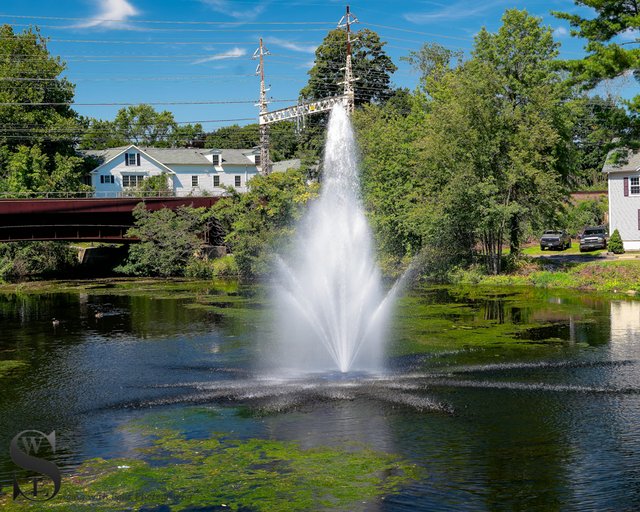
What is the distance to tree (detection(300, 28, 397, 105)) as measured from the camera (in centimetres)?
10025

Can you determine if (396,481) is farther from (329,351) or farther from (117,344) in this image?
(117,344)

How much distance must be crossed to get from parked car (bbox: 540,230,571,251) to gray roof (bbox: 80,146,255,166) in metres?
48.8

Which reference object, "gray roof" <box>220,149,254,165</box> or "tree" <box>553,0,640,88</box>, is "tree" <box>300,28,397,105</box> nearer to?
"gray roof" <box>220,149,254,165</box>

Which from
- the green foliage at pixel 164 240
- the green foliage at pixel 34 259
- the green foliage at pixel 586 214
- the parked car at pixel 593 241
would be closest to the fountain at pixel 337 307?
the green foliage at pixel 164 240

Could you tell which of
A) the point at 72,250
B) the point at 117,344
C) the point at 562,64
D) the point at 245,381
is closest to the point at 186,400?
the point at 245,381

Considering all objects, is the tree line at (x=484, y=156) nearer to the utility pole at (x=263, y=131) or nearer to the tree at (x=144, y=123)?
the utility pole at (x=263, y=131)

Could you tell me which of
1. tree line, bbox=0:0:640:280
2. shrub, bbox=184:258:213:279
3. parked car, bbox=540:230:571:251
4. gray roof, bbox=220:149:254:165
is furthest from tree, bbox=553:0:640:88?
gray roof, bbox=220:149:254:165

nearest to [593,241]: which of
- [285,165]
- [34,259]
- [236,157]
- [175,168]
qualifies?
[285,165]

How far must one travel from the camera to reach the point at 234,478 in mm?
15148

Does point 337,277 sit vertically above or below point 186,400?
above

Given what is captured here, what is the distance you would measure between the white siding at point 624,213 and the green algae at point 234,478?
170 ft

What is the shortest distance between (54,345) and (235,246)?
28.4 metres

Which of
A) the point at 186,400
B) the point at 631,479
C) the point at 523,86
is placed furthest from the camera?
the point at 523,86

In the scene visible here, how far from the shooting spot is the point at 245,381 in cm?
2355
